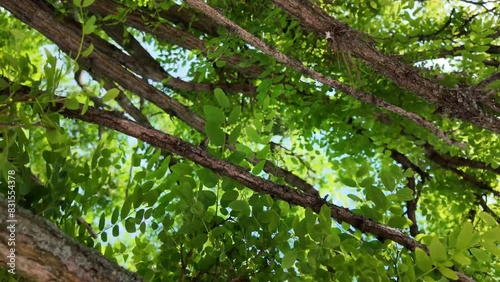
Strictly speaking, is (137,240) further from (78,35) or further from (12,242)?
(78,35)

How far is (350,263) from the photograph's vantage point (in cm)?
149

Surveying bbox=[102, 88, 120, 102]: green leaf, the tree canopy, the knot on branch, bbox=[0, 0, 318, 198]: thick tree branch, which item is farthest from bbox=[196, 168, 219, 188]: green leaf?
bbox=[0, 0, 318, 198]: thick tree branch

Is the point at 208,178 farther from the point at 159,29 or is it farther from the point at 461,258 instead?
the point at 159,29

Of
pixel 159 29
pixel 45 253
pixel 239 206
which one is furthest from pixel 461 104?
pixel 159 29

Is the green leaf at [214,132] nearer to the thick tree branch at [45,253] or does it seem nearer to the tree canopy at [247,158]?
the tree canopy at [247,158]

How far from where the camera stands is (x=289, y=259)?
140cm

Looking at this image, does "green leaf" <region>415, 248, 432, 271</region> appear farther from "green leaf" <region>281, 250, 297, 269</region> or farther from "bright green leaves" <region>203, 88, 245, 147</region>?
"bright green leaves" <region>203, 88, 245, 147</region>

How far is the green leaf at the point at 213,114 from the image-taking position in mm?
1460

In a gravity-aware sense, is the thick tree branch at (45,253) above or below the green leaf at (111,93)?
below

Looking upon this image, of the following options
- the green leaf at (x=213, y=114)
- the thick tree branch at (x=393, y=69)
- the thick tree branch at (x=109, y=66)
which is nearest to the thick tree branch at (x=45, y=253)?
the green leaf at (x=213, y=114)

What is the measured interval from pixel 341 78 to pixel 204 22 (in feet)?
3.55

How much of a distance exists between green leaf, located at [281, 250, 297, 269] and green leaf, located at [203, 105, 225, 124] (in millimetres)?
424

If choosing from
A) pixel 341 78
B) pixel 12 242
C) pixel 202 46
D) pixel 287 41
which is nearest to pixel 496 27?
pixel 341 78

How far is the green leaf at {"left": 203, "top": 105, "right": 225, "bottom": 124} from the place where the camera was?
4.79 feet
